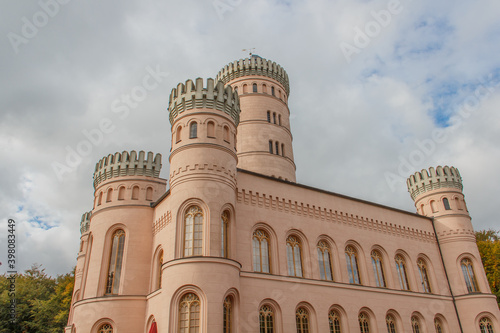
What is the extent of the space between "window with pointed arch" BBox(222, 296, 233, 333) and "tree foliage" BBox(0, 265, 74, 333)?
97.1ft

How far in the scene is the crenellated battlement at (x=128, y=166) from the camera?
27.4 metres

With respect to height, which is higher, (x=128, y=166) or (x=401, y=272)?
(x=128, y=166)

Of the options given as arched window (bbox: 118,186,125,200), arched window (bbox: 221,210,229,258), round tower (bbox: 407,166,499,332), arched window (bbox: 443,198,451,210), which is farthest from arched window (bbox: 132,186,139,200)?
arched window (bbox: 443,198,451,210)

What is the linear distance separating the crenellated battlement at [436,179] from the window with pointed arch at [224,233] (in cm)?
2204

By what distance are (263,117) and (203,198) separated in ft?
57.5

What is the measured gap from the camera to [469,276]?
103 feet

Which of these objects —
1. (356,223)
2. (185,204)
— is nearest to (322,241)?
(356,223)

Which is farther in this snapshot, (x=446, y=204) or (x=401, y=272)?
(x=446, y=204)

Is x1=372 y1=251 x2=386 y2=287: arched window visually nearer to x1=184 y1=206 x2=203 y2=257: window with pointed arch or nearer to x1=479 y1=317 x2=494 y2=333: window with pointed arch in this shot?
x1=479 y1=317 x2=494 y2=333: window with pointed arch

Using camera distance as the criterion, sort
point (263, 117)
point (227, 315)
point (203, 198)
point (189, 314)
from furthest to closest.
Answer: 1. point (263, 117)
2. point (203, 198)
3. point (227, 315)
4. point (189, 314)

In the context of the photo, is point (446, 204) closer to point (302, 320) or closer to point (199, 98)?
point (302, 320)

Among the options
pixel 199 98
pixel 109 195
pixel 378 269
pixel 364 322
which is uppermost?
pixel 199 98

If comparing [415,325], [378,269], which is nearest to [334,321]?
[378,269]

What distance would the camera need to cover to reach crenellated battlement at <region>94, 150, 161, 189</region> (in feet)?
90.0
